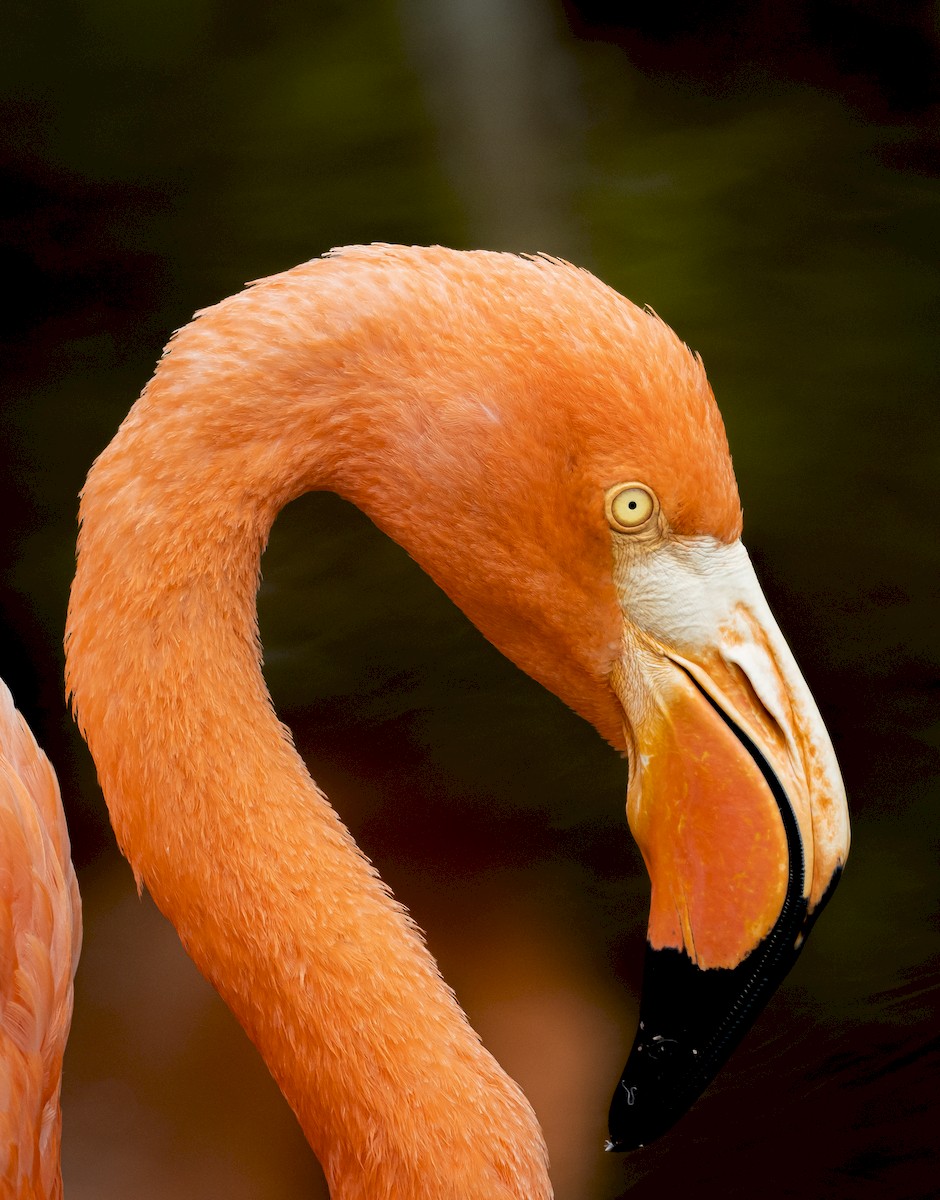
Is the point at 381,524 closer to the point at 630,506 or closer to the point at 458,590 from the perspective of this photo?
the point at 458,590

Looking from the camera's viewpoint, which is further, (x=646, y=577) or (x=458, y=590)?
(x=458, y=590)

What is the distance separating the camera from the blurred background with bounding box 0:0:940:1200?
203 centimetres

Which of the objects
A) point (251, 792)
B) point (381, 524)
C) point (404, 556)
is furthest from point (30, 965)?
point (404, 556)

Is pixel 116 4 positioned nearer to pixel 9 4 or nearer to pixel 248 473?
pixel 9 4

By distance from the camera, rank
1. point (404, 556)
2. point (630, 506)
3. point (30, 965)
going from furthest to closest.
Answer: point (404, 556), point (30, 965), point (630, 506)

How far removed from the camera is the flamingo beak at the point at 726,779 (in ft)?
3.64

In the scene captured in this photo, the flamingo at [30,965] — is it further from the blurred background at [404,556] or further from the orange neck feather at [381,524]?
the blurred background at [404,556]

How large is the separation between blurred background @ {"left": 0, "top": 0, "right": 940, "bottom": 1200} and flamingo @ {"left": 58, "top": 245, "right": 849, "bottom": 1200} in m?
0.90

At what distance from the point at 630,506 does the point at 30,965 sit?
2.45ft

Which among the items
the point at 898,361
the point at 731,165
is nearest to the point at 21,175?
the point at 731,165

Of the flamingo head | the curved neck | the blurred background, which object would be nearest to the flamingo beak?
the flamingo head

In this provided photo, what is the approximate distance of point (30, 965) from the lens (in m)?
1.17

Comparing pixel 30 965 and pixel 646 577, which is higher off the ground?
pixel 646 577

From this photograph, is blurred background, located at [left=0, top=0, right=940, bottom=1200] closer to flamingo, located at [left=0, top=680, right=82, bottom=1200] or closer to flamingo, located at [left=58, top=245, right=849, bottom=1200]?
flamingo, located at [left=0, top=680, right=82, bottom=1200]
